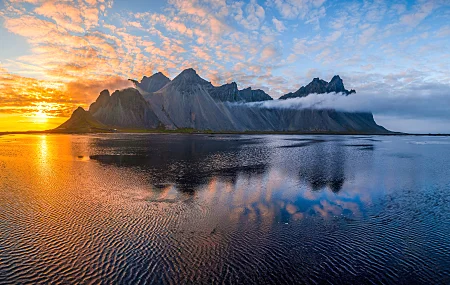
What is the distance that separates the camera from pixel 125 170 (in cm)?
4603

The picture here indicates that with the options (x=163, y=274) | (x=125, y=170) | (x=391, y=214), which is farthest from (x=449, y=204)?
(x=125, y=170)

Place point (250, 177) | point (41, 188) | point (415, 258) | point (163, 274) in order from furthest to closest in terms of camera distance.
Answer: point (250, 177)
point (41, 188)
point (415, 258)
point (163, 274)

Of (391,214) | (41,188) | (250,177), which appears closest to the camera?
(391,214)

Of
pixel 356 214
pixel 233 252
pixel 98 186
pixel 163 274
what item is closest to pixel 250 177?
pixel 356 214

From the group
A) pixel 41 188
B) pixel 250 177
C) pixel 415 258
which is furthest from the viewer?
pixel 250 177

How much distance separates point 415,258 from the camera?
50.7 feet

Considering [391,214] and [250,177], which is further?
[250,177]

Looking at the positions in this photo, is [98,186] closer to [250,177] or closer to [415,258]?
[250,177]

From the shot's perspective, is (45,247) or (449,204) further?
(449,204)

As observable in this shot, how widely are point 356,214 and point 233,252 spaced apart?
13.8 m

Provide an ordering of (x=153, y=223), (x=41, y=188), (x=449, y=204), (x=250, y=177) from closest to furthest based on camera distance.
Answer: (x=153, y=223), (x=449, y=204), (x=41, y=188), (x=250, y=177)

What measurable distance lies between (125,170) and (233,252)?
35.1 meters

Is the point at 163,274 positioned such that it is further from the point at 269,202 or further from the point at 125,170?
the point at 125,170

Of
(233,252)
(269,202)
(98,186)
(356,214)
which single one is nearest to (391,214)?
(356,214)
